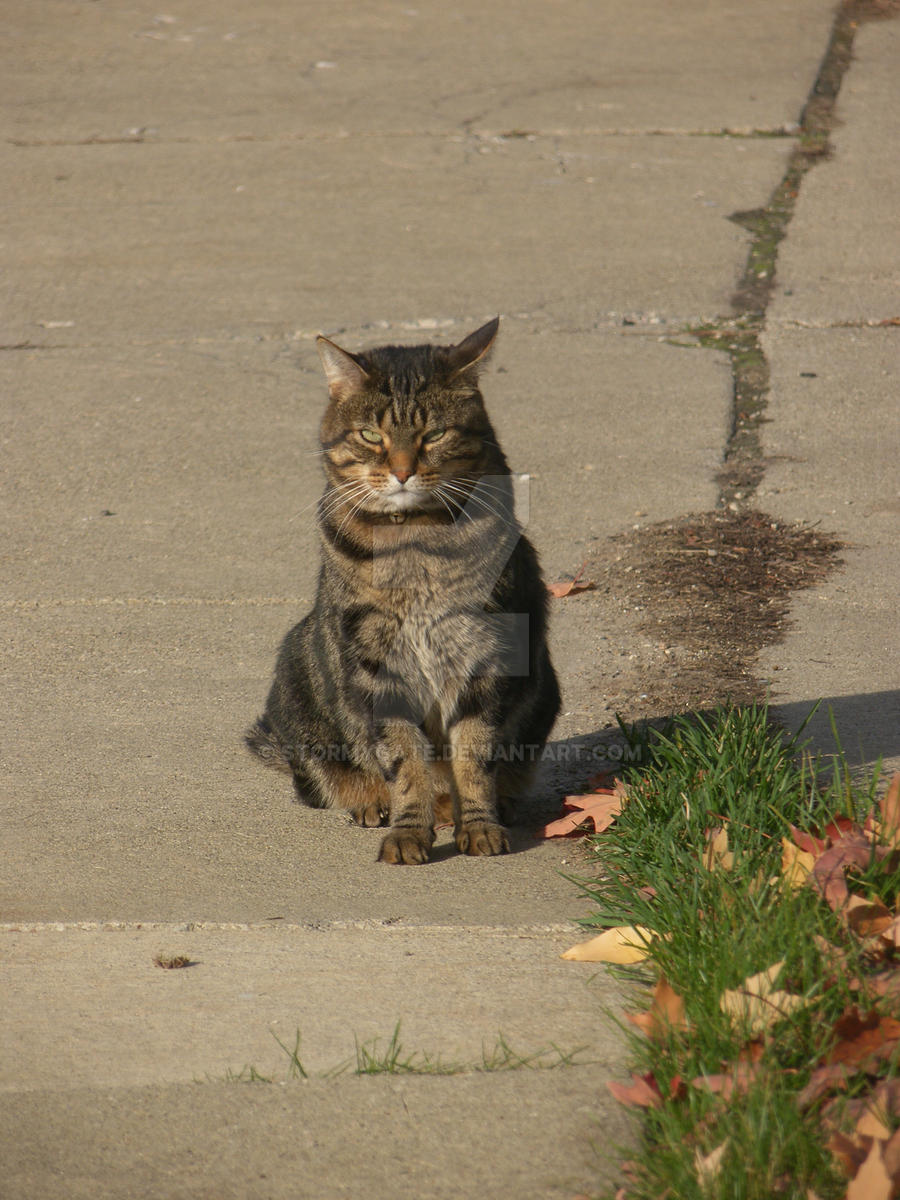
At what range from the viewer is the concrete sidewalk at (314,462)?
7.87 ft

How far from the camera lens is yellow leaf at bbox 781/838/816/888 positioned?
2.63 m

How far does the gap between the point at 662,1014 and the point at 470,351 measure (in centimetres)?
190

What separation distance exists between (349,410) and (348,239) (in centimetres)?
441

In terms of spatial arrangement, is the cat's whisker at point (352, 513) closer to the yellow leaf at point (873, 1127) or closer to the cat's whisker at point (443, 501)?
the cat's whisker at point (443, 501)

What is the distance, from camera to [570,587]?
4766mm

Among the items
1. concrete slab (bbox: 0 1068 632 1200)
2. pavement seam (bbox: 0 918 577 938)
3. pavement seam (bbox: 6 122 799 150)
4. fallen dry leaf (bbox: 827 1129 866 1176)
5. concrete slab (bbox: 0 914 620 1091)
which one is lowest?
pavement seam (bbox: 0 918 577 938)

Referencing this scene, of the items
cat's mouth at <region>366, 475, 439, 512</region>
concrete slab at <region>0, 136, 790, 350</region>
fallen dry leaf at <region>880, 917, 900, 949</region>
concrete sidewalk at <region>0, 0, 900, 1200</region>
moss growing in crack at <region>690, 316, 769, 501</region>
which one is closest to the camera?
concrete sidewalk at <region>0, 0, 900, 1200</region>

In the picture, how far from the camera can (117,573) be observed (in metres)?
4.99

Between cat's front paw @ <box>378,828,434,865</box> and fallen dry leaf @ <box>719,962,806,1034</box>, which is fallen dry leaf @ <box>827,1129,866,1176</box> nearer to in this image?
fallen dry leaf @ <box>719,962,806,1034</box>

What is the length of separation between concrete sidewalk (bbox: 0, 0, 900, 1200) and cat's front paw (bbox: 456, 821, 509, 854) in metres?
0.05

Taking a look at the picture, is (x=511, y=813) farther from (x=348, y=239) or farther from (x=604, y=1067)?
(x=348, y=239)

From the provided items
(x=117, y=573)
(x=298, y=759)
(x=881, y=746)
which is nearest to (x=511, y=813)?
(x=298, y=759)

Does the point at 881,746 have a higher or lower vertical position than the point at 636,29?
lower

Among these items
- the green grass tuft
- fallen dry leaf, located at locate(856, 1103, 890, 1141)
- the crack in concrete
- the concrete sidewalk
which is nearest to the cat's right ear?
the concrete sidewalk
